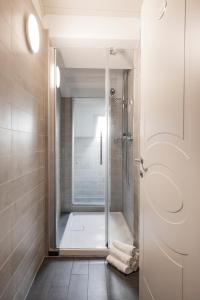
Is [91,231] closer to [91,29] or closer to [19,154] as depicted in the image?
[19,154]

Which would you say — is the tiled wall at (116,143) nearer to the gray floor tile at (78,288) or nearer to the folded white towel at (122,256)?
the folded white towel at (122,256)

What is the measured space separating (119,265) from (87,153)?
1990 millimetres

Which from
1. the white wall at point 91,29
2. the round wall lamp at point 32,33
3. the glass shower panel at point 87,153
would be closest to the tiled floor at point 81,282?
the glass shower panel at point 87,153

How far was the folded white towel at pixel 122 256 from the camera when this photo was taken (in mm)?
1971

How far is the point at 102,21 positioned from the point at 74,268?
7.65ft

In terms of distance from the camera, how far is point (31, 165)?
1.77 metres

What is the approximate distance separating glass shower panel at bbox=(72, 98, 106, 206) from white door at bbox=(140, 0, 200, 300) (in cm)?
219

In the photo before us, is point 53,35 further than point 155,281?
Yes

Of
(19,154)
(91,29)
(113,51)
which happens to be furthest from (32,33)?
(113,51)

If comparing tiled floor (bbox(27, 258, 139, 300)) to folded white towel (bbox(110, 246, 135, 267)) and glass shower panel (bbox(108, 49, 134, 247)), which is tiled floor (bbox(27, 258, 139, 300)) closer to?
folded white towel (bbox(110, 246, 135, 267))

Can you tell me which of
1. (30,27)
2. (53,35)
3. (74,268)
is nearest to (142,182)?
(74,268)

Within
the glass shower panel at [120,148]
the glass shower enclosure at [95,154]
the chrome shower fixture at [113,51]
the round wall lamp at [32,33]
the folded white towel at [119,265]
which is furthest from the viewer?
the glass shower panel at [120,148]

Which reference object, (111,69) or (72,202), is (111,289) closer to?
(72,202)

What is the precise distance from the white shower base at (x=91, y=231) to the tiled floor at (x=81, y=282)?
0.94 ft
